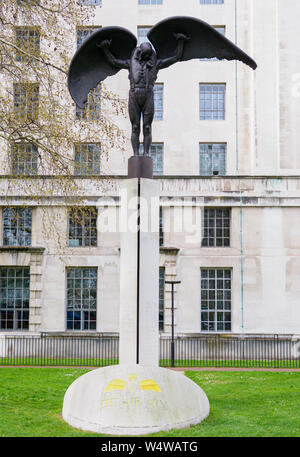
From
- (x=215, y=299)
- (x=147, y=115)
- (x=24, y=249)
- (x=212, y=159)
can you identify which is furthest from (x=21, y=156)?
(x=215, y=299)

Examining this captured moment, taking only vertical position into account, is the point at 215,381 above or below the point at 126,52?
below

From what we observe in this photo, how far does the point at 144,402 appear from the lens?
951 centimetres

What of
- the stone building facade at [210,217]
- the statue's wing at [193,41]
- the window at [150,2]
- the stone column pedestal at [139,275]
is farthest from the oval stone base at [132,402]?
the window at [150,2]

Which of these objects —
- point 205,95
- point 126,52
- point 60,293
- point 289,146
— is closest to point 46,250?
point 60,293

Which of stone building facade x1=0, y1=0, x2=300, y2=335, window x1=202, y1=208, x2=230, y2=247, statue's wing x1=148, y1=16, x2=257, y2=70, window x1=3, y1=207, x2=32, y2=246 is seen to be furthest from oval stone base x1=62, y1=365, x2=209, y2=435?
window x1=3, y1=207, x2=32, y2=246

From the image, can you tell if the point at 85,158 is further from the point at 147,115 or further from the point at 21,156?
the point at 147,115

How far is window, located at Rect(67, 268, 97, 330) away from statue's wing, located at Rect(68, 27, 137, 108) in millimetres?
17375

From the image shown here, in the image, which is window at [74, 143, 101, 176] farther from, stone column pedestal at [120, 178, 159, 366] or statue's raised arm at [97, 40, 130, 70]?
stone column pedestal at [120, 178, 159, 366]

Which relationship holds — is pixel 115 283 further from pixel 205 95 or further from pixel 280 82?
pixel 280 82

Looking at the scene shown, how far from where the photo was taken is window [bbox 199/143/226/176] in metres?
30.0

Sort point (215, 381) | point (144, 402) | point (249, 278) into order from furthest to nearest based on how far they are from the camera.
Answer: point (249, 278) < point (215, 381) < point (144, 402)
